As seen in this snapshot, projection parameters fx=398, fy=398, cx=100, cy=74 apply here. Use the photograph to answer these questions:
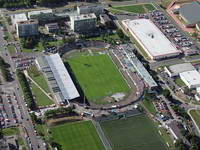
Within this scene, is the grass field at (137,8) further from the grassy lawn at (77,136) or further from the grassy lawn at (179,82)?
the grassy lawn at (77,136)

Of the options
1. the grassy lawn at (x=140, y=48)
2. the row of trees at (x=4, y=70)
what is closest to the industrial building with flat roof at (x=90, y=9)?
the grassy lawn at (x=140, y=48)

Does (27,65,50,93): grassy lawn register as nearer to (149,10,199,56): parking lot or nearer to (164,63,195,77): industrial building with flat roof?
(164,63,195,77): industrial building with flat roof

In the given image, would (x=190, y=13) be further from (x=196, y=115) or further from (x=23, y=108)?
(x=23, y=108)

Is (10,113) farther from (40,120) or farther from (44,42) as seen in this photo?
(44,42)

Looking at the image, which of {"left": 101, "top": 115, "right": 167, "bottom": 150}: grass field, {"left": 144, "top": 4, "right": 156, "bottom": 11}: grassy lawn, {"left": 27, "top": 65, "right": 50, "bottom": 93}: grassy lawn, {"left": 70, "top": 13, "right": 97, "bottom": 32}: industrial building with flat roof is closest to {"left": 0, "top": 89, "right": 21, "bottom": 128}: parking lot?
{"left": 27, "top": 65, "right": 50, "bottom": 93}: grassy lawn

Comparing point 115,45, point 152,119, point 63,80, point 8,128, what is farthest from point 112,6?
point 8,128

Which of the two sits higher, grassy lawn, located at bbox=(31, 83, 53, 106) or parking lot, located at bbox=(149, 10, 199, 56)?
parking lot, located at bbox=(149, 10, 199, 56)

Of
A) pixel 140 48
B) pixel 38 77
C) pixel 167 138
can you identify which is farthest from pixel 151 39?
pixel 167 138
